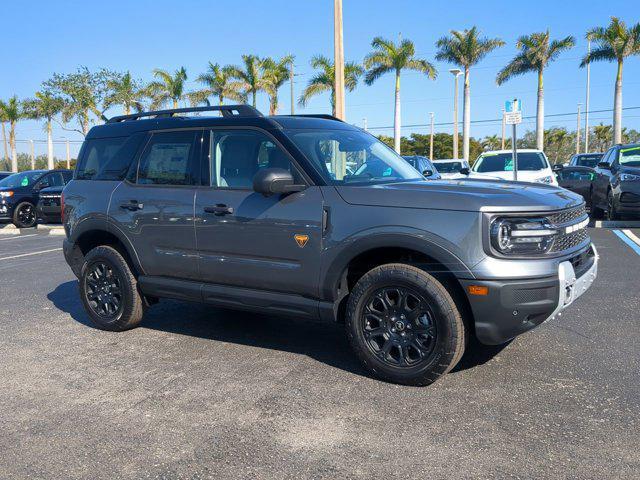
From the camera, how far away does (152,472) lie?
3.10m

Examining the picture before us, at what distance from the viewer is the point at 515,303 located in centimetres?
386

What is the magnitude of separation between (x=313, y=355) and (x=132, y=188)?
2.21 meters

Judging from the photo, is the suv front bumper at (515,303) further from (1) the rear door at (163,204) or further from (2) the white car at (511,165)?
(2) the white car at (511,165)

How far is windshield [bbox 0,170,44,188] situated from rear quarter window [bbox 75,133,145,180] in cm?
1333

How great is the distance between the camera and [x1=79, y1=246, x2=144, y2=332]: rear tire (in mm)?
5598

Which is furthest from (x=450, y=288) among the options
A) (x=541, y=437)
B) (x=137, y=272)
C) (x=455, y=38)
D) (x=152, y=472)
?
(x=455, y=38)

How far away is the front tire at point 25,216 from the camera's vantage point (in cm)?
1764

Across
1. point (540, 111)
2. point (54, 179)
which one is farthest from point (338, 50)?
point (540, 111)

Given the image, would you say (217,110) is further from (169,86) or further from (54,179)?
(169,86)

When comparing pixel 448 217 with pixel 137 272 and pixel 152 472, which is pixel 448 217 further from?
pixel 137 272

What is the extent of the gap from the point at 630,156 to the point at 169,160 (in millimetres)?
11741

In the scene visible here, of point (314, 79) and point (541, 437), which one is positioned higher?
point (314, 79)

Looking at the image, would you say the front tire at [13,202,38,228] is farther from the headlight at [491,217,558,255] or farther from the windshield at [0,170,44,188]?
the headlight at [491,217,558,255]

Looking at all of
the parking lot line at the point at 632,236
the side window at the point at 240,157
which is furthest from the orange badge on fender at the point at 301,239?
the parking lot line at the point at 632,236
